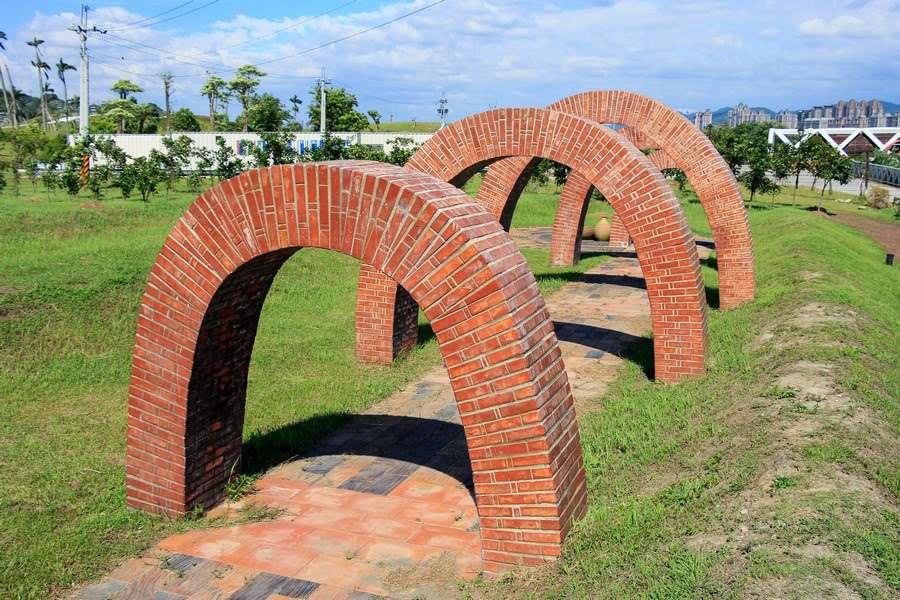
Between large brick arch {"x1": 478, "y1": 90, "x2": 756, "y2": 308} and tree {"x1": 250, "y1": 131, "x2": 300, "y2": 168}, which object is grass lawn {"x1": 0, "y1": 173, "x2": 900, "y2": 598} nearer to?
large brick arch {"x1": 478, "y1": 90, "x2": 756, "y2": 308}

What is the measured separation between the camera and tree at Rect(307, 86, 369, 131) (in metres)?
51.9

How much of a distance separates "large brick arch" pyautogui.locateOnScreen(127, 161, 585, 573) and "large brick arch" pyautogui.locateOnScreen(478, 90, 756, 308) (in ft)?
25.6

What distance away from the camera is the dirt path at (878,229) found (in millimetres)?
22222

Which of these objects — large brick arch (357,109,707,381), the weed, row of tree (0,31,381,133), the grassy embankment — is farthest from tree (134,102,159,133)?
the weed

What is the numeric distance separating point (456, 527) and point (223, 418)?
2090 mm

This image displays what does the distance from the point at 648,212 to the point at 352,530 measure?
532cm

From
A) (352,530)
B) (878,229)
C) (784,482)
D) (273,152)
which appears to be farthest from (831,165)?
(352,530)

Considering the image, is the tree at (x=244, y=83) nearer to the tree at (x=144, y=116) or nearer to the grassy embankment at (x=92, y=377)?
the tree at (x=144, y=116)

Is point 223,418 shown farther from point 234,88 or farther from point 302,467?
point 234,88

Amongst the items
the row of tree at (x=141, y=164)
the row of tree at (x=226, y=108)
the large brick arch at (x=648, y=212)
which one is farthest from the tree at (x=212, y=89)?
the large brick arch at (x=648, y=212)

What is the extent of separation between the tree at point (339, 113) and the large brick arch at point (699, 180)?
4001 centimetres

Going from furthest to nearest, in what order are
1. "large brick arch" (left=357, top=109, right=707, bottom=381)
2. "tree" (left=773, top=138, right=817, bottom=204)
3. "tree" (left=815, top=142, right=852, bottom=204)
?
"tree" (left=773, top=138, right=817, bottom=204) → "tree" (left=815, top=142, right=852, bottom=204) → "large brick arch" (left=357, top=109, right=707, bottom=381)

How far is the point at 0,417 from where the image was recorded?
25.3ft

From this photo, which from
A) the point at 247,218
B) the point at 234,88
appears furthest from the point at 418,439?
the point at 234,88
